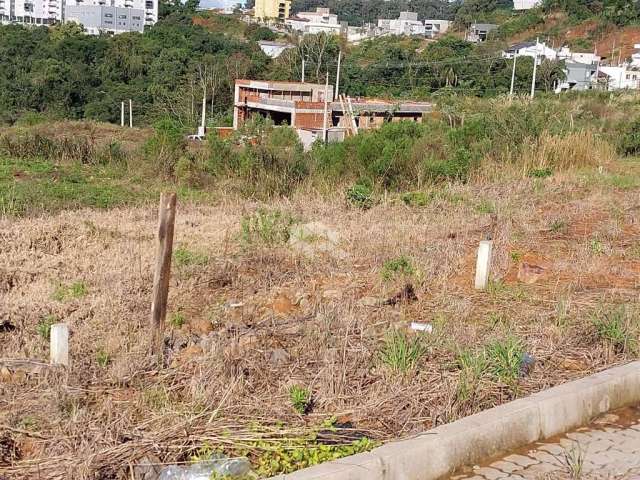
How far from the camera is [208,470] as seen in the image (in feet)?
10.5

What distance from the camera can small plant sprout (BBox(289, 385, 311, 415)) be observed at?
382 centimetres

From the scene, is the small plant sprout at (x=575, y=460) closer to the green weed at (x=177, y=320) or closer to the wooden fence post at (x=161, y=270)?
the wooden fence post at (x=161, y=270)

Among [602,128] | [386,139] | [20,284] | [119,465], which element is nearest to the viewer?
[119,465]

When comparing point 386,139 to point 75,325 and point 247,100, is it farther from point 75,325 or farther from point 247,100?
point 247,100

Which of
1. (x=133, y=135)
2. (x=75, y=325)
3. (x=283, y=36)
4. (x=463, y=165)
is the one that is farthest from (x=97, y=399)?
(x=283, y=36)

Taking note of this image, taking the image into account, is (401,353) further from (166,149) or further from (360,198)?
(166,149)

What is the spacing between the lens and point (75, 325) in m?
5.33

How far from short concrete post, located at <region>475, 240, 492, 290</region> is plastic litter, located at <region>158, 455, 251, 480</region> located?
3.24 m

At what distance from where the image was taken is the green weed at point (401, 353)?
420cm

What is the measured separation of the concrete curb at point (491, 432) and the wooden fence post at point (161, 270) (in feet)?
5.92

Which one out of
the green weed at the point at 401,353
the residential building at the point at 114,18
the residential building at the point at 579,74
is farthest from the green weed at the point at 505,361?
the residential building at the point at 114,18

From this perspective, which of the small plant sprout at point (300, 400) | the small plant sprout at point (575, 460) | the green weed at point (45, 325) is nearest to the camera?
the small plant sprout at point (575, 460)

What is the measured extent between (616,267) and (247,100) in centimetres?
3959

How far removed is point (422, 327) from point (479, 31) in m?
86.6
